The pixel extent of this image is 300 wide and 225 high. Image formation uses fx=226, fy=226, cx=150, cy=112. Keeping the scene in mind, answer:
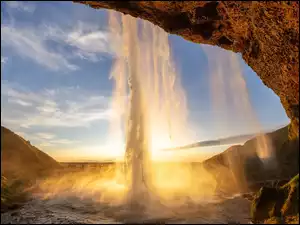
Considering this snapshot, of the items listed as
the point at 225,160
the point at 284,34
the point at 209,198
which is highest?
the point at 284,34

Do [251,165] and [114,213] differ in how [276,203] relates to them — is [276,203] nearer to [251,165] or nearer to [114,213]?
[114,213]

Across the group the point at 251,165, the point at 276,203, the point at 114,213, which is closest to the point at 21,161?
the point at 114,213

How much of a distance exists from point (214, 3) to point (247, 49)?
155 inches

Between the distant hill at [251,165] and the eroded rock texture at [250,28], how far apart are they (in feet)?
37.9

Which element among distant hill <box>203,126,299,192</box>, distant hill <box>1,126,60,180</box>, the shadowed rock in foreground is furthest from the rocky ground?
distant hill <box>1,126,60,180</box>

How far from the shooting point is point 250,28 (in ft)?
37.6

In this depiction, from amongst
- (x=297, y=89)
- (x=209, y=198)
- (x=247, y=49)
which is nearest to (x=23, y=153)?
(x=209, y=198)

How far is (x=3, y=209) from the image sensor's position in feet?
38.2

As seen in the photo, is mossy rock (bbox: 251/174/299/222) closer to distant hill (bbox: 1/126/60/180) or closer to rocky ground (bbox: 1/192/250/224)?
rocky ground (bbox: 1/192/250/224)

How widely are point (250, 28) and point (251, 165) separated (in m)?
17.2

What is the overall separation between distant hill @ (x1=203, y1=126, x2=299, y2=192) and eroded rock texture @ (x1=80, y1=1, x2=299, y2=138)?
455 inches

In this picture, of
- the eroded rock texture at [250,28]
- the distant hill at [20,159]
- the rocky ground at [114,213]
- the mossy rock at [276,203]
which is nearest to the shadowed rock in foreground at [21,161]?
the distant hill at [20,159]

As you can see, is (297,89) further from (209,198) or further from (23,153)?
(23,153)

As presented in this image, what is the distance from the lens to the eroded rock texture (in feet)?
32.4
